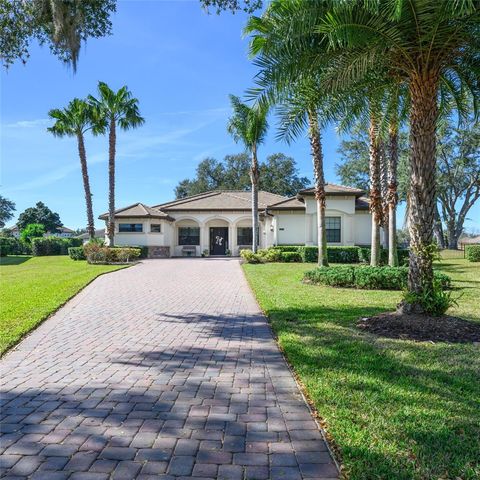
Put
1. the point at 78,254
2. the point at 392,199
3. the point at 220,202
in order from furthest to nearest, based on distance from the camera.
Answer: the point at 220,202 → the point at 78,254 → the point at 392,199

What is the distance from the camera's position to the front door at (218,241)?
36719 mm

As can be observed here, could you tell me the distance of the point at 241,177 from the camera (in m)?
56.8

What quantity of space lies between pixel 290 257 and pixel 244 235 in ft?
35.6

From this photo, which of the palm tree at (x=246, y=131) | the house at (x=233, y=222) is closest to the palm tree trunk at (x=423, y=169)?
the palm tree at (x=246, y=131)

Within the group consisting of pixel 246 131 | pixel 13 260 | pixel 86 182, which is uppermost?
pixel 246 131

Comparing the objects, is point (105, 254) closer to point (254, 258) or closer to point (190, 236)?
point (254, 258)

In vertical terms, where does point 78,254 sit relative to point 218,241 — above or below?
below

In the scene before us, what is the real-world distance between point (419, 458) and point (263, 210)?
101 feet

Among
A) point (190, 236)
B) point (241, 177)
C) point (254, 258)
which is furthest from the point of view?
point (241, 177)

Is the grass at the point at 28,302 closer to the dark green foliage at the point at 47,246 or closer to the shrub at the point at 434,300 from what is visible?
the shrub at the point at 434,300

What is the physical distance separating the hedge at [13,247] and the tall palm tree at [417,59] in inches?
1519

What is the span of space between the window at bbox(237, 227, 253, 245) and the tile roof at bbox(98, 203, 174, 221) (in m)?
5.98

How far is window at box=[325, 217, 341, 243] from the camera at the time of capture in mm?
30250

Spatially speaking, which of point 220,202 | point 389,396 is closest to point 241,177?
point 220,202
